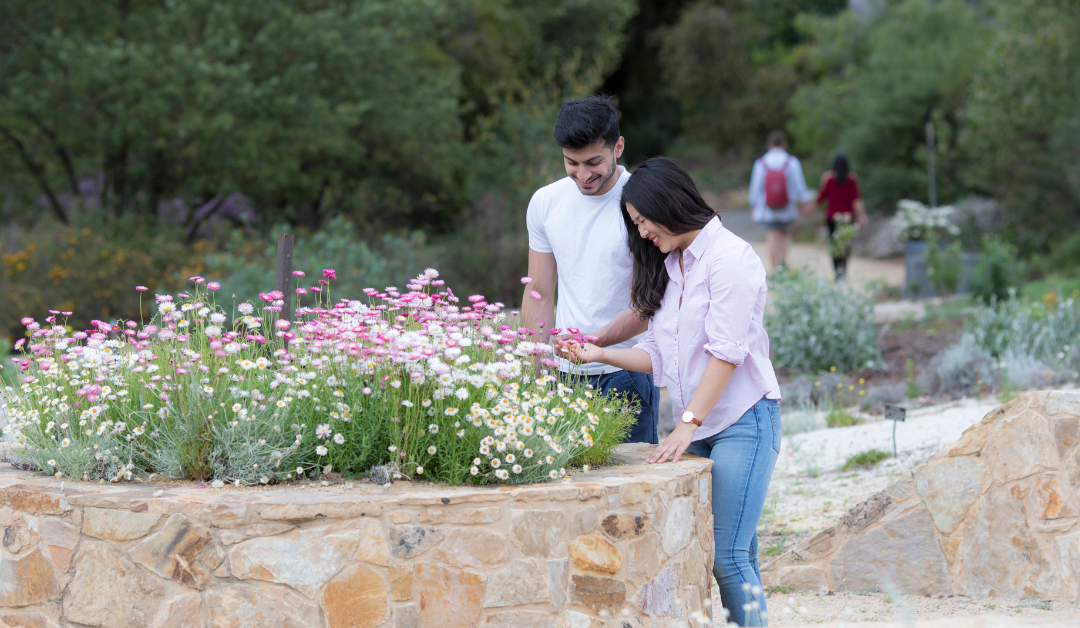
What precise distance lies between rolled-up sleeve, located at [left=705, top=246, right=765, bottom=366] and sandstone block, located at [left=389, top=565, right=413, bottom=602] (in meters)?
1.07

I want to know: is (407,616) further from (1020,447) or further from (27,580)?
(1020,447)

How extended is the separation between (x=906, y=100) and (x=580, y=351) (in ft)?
51.6

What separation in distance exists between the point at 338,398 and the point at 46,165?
1031 centimetres

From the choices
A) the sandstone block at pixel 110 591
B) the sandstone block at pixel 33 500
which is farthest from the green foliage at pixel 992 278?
the sandstone block at pixel 33 500

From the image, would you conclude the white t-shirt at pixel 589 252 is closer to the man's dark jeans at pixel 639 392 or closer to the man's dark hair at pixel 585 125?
the man's dark jeans at pixel 639 392

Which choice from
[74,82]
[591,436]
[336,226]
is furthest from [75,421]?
[74,82]

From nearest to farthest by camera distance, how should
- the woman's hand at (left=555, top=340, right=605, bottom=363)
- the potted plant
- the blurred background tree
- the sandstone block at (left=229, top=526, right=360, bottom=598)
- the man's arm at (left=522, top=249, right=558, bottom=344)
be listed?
1. the sandstone block at (left=229, top=526, right=360, bottom=598)
2. the woman's hand at (left=555, top=340, right=605, bottom=363)
3. the man's arm at (left=522, top=249, right=558, bottom=344)
4. the blurred background tree
5. the potted plant

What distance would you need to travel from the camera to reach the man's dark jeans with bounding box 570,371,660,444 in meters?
3.48

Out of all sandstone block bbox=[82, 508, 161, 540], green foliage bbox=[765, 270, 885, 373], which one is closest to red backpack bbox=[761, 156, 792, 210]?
green foliage bbox=[765, 270, 885, 373]

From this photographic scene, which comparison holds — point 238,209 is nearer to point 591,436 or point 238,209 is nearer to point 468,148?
point 468,148

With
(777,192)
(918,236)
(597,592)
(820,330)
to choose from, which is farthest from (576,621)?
(918,236)

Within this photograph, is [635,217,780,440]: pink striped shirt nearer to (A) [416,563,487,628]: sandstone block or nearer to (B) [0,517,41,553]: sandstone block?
(A) [416,563,487,628]: sandstone block

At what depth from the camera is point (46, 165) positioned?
457 inches

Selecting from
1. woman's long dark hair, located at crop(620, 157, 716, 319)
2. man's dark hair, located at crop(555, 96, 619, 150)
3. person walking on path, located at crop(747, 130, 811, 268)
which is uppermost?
person walking on path, located at crop(747, 130, 811, 268)
